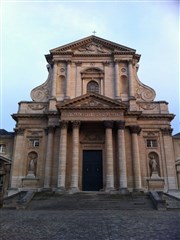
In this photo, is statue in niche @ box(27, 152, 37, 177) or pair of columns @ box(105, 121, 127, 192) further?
statue in niche @ box(27, 152, 37, 177)

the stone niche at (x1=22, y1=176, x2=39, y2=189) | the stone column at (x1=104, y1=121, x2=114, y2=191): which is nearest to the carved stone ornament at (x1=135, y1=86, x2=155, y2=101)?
the stone column at (x1=104, y1=121, x2=114, y2=191)

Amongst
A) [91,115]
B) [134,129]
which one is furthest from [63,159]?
[134,129]

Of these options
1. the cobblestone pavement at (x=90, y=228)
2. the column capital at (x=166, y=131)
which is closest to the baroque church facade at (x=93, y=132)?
the column capital at (x=166, y=131)

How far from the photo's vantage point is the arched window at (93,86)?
29.4m

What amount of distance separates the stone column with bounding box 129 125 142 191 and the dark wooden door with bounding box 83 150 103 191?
11.0 ft

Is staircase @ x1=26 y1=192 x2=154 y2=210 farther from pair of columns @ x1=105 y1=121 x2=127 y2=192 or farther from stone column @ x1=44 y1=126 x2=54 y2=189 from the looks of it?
stone column @ x1=44 y1=126 x2=54 y2=189

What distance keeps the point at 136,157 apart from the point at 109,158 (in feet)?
9.59

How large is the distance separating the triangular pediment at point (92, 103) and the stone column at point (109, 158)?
1.72 m

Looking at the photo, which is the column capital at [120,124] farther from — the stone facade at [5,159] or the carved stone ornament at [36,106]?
the stone facade at [5,159]

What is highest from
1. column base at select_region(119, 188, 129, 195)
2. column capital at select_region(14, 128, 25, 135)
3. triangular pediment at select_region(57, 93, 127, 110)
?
triangular pediment at select_region(57, 93, 127, 110)

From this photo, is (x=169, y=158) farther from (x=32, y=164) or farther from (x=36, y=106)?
(x=36, y=106)

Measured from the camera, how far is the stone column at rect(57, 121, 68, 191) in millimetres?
23312

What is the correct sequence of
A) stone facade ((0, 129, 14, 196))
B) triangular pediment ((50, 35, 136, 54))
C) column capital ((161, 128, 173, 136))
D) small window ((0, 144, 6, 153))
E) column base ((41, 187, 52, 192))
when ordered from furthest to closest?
triangular pediment ((50, 35, 136, 54)), small window ((0, 144, 6, 153)), column capital ((161, 128, 173, 136)), stone facade ((0, 129, 14, 196)), column base ((41, 187, 52, 192))

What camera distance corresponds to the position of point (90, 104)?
25734 millimetres
